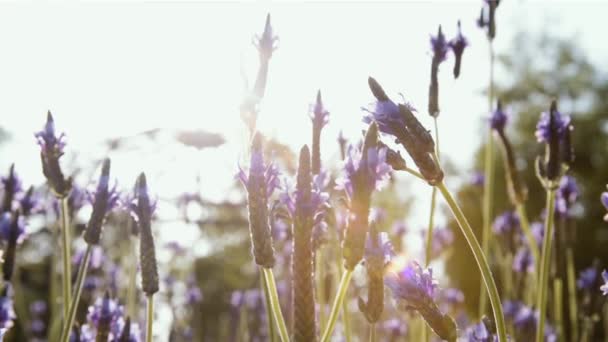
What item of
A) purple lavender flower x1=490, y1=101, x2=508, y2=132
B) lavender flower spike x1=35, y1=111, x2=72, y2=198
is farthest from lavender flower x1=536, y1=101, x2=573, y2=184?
lavender flower spike x1=35, y1=111, x2=72, y2=198

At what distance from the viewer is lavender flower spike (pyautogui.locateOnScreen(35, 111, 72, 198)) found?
84.1 inches

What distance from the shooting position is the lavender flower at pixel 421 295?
1485 millimetres

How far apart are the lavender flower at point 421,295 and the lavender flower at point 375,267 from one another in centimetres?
6

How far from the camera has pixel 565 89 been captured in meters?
23.9

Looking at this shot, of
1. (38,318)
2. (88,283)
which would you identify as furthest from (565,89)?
(88,283)

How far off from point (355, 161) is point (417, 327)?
2.55 metres

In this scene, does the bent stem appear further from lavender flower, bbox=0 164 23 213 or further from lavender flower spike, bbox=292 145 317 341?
lavender flower, bbox=0 164 23 213

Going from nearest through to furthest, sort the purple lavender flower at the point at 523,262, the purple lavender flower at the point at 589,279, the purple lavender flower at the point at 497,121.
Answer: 1. the purple lavender flower at the point at 589,279
2. the purple lavender flower at the point at 497,121
3. the purple lavender flower at the point at 523,262

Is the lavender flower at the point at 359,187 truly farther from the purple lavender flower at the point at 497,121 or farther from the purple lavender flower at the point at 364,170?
the purple lavender flower at the point at 497,121

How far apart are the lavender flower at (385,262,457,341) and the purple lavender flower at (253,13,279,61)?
3.21ft

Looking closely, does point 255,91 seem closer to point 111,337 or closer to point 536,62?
point 111,337

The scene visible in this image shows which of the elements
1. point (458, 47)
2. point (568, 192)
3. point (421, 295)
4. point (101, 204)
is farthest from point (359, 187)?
point (568, 192)

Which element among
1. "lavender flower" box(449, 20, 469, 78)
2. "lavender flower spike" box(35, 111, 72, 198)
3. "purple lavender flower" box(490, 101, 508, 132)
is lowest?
"lavender flower spike" box(35, 111, 72, 198)

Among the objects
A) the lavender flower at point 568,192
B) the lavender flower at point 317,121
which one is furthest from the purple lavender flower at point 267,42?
the lavender flower at point 568,192
